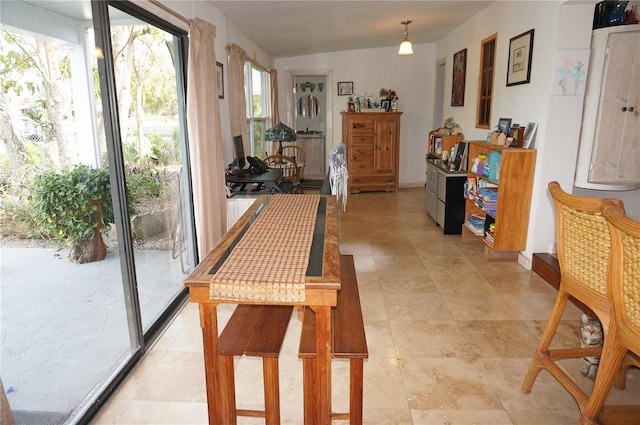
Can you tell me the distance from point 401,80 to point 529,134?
3947 mm

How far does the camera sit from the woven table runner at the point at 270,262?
1413 mm

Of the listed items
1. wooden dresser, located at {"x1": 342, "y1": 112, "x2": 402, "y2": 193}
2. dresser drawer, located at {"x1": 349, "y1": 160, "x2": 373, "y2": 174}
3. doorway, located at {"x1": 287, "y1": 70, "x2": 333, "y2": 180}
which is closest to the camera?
wooden dresser, located at {"x1": 342, "y1": 112, "x2": 402, "y2": 193}

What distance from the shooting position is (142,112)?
8.88 ft

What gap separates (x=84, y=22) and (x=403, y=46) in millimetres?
3711

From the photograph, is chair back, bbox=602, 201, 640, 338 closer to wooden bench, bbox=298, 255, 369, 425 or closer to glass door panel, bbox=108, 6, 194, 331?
wooden bench, bbox=298, 255, 369, 425

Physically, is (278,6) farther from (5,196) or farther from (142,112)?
(5,196)

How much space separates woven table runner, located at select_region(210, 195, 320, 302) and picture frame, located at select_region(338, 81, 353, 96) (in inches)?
219

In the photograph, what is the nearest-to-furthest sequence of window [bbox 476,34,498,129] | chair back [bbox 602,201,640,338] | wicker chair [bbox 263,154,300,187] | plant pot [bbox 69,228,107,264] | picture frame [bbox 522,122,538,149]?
1. chair back [bbox 602,201,640,338]
2. plant pot [bbox 69,228,107,264]
3. picture frame [bbox 522,122,538,149]
4. window [bbox 476,34,498,129]
5. wicker chair [bbox 263,154,300,187]

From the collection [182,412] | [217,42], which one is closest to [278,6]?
[217,42]

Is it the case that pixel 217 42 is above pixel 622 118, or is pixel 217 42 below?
above

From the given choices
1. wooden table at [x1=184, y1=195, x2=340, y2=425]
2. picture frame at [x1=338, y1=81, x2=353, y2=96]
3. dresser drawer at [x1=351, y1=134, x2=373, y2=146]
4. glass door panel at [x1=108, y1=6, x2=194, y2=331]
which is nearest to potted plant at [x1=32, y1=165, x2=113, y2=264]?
glass door panel at [x1=108, y1=6, x2=194, y2=331]

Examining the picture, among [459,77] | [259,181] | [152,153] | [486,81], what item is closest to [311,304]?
[152,153]

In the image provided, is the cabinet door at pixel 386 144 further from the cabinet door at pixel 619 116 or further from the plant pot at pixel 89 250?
the plant pot at pixel 89 250

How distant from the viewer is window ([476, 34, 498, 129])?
15.2 feet
